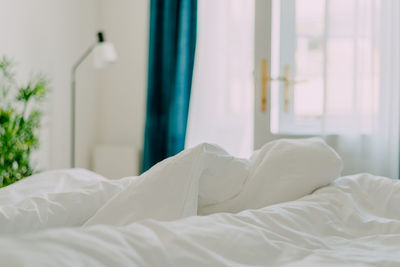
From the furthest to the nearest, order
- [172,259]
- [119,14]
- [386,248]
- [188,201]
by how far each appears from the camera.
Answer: [119,14] < [188,201] < [386,248] < [172,259]

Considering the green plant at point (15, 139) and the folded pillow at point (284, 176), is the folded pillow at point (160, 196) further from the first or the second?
the green plant at point (15, 139)

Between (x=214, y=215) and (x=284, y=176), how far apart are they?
0.44 m

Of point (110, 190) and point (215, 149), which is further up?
point (215, 149)

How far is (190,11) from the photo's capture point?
3.78m

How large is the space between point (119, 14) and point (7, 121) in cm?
174

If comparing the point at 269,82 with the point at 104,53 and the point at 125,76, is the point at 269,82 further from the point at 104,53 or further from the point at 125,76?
the point at 125,76

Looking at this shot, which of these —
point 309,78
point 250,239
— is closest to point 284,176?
point 250,239


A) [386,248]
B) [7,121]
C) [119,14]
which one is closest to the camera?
[386,248]

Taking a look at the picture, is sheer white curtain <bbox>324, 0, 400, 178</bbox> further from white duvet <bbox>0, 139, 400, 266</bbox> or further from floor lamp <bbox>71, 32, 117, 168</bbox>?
white duvet <bbox>0, 139, 400, 266</bbox>

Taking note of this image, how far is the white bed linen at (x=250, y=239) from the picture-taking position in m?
0.63

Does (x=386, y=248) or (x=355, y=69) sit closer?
(x=386, y=248)

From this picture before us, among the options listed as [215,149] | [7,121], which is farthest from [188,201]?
[7,121]

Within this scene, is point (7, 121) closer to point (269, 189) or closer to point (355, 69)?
point (269, 189)

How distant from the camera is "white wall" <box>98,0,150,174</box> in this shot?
415 centimetres
